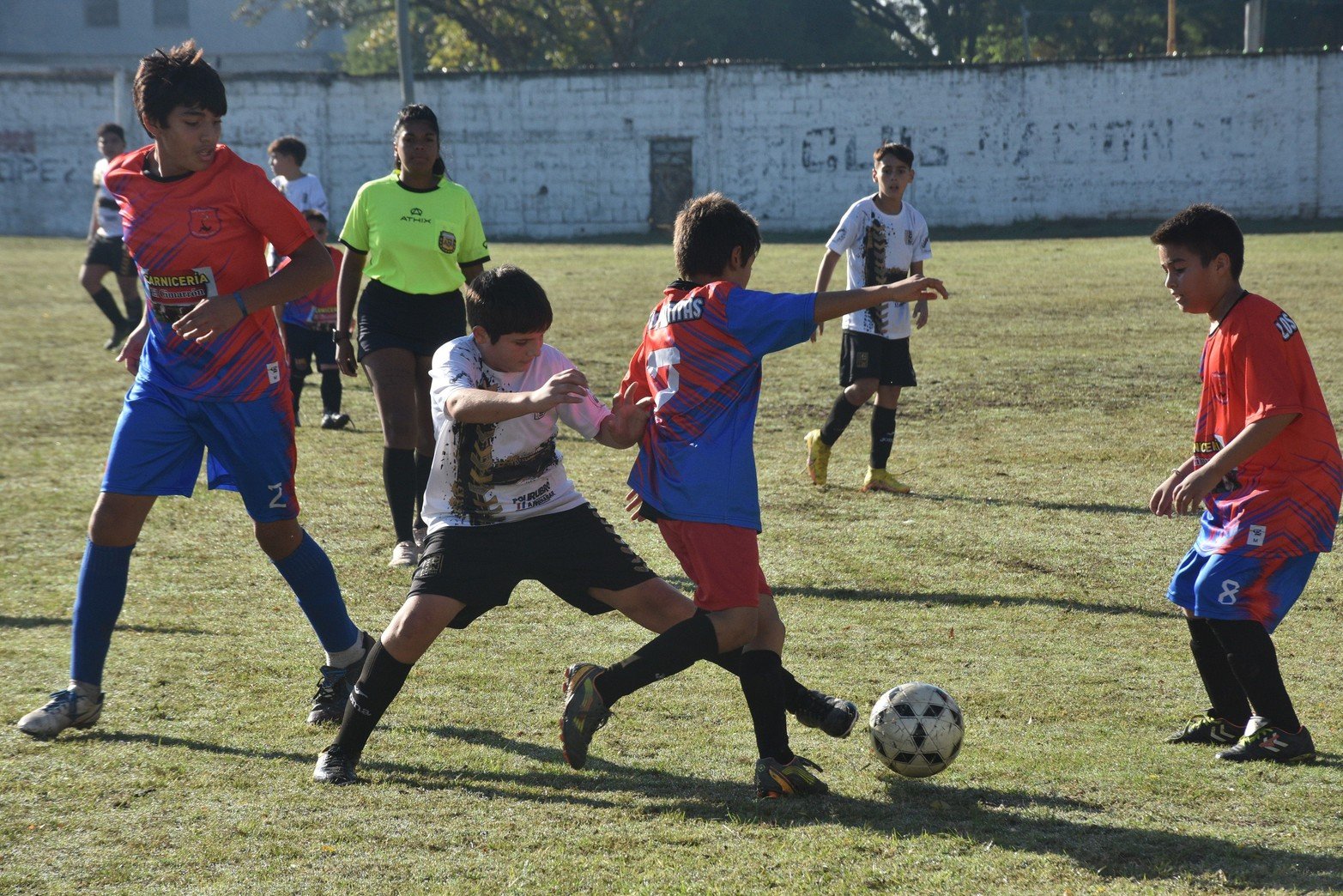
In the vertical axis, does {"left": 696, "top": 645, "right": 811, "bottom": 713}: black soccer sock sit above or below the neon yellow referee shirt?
below

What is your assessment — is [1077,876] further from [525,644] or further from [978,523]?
[978,523]

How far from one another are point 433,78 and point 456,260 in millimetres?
28063

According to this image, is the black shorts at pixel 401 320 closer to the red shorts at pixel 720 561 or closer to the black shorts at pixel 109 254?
the red shorts at pixel 720 561

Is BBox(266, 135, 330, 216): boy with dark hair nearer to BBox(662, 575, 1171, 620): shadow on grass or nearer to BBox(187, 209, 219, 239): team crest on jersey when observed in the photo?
BBox(662, 575, 1171, 620): shadow on grass

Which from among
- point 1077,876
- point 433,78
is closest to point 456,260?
point 1077,876

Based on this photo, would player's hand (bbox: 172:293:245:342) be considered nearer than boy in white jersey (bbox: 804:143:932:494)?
Yes

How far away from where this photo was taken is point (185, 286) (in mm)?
4539

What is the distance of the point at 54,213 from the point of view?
34750mm

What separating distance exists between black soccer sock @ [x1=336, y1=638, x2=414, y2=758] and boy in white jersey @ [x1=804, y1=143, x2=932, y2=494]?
16.4ft

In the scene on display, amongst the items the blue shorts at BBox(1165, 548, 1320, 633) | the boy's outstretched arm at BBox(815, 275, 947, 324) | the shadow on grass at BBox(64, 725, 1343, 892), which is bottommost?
the shadow on grass at BBox(64, 725, 1343, 892)

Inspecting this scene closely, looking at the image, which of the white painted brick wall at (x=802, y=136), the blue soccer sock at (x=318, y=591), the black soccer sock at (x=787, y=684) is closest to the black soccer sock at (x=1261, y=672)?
the black soccer sock at (x=787, y=684)

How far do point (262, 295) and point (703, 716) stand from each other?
2.02 metres

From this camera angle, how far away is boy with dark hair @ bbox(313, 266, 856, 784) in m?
4.07

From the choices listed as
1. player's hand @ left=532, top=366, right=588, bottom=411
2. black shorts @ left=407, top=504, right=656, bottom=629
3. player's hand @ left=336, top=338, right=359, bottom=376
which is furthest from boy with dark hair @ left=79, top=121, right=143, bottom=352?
player's hand @ left=532, top=366, right=588, bottom=411
